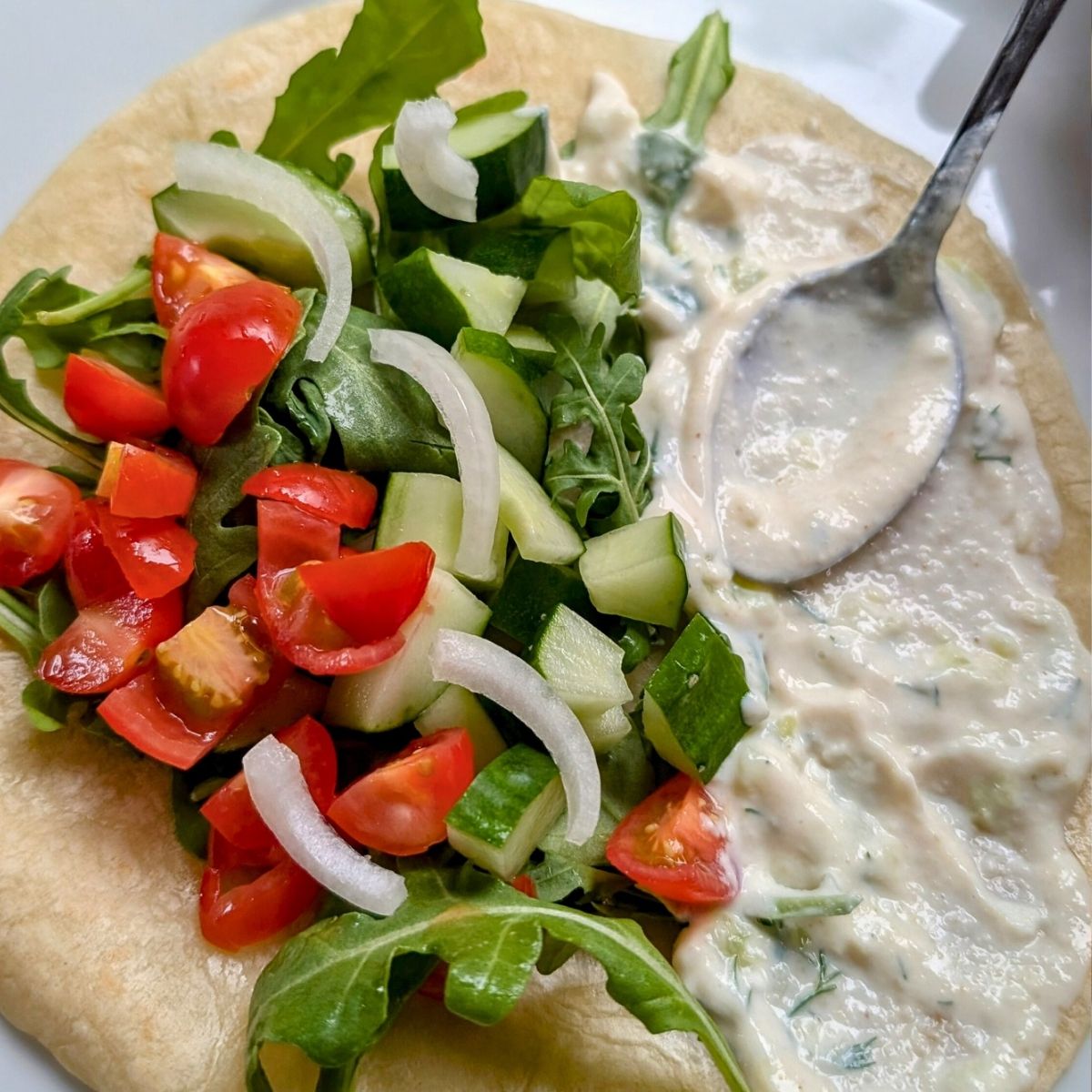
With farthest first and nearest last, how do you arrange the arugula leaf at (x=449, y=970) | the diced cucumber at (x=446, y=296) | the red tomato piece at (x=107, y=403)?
the diced cucumber at (x=446, y=296) → the red tomato piece at (x=107, y=403) → the arugula leaf at (x=449, y=970)

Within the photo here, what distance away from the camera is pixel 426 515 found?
208cm

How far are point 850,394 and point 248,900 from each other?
5.69 feet

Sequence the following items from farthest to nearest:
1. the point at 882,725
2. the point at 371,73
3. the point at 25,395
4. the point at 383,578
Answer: the point at 371,73, the point at 882,725, the point at 25,395, the point at 383,578

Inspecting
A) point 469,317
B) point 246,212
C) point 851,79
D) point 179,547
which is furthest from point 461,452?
point 851,79

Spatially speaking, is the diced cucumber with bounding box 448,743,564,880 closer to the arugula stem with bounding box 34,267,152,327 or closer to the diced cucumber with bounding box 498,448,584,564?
the diced cucumber with bounding box 498,448,584,564

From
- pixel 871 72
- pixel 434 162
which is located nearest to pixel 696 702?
pixel 434 162

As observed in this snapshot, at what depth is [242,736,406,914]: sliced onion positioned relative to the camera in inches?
74.2

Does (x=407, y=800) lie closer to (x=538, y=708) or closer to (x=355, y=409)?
(x=538, y=708)

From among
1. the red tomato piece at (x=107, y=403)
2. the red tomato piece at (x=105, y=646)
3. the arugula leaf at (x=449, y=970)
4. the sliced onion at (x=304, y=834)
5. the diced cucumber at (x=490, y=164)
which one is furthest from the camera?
the diced cucumber at (x=490, y=164)

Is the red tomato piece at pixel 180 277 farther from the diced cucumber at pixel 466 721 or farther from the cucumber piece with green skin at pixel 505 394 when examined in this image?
the diced cucumber at pixel 466 721

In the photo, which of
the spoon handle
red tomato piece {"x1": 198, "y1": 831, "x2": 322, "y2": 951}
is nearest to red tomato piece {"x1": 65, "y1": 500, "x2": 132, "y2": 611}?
red tomato piece {"x1": 198, "y1": 831, "x2": 322, "y2": 951}

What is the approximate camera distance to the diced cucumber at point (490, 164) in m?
2.37

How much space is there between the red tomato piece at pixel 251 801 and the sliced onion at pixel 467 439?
0.42 meters

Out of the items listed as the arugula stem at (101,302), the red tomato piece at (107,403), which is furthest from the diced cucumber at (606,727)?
the arugula stem at (101,302)
